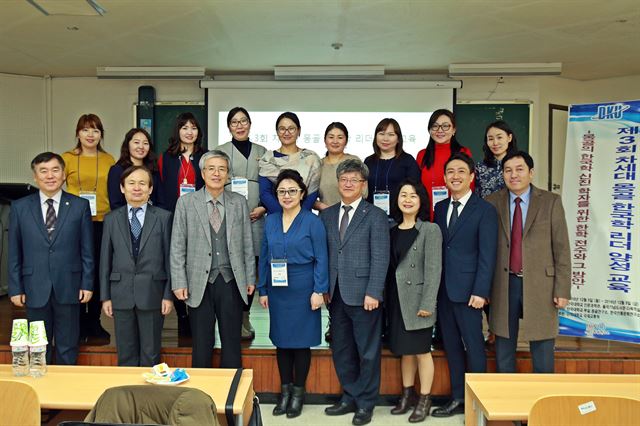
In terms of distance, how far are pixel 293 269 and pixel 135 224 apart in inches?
39.9

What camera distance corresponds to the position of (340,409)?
11.2 ft

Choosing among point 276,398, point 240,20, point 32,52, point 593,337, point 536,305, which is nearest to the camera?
point 536,305

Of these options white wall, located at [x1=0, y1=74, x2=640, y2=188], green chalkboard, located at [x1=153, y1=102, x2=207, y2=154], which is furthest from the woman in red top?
green chalkboard, located at [x1=153, y1=102, x2=207, y2=154]

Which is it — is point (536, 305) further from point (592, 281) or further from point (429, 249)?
point (592, 281)

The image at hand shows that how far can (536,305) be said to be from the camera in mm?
3152

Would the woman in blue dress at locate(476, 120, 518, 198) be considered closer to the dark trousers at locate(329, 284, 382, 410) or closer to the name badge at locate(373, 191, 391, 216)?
the name badge at locate(373, 191, 391, 216)

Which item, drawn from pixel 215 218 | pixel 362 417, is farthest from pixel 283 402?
pixel 215 218

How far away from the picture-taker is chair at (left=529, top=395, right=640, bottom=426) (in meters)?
1.76

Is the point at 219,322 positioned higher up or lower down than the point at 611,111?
lower down

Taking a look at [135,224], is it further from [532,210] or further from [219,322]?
[532,210]

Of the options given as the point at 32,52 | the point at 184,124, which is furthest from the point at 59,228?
the point at 32,52

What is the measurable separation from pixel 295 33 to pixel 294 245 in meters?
2.75

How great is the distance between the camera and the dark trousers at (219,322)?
3.26 m

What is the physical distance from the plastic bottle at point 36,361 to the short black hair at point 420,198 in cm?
210
